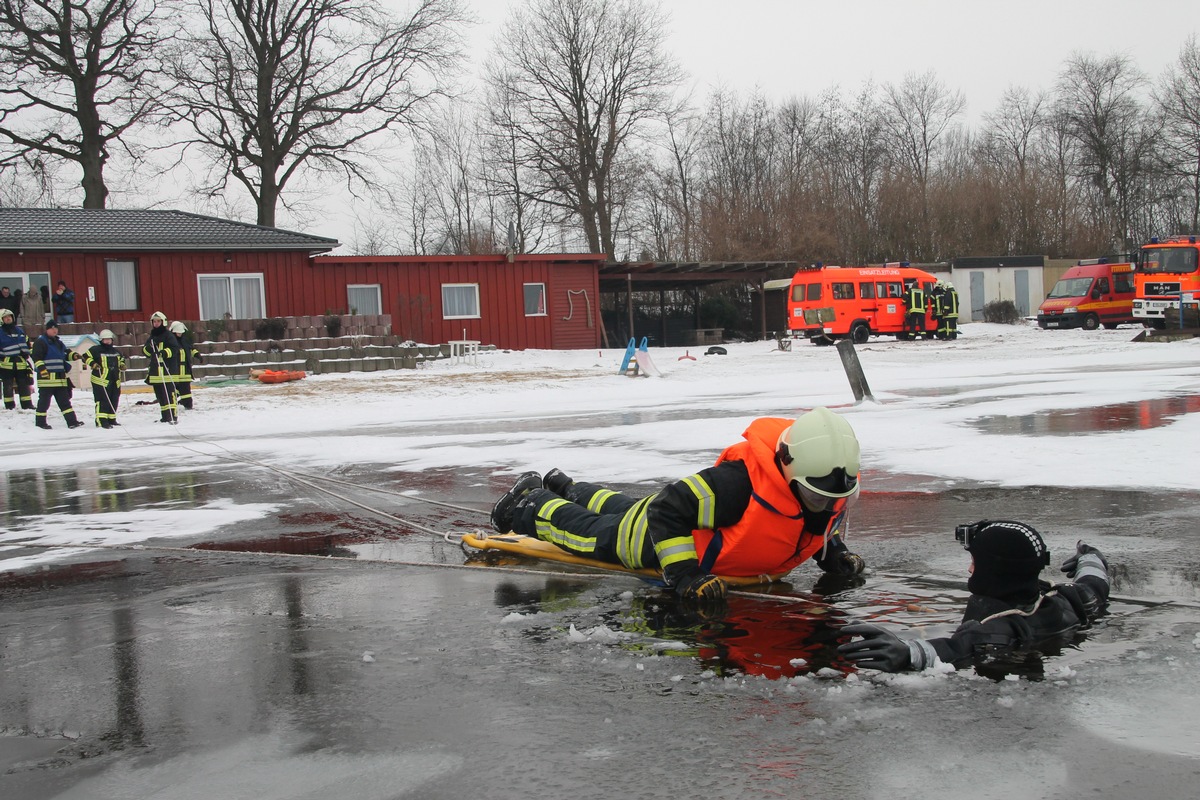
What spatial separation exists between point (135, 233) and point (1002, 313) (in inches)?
1387

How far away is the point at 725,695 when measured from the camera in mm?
4117

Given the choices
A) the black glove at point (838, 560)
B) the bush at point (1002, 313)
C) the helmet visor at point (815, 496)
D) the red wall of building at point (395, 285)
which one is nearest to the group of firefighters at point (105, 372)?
the red wall of building at point (395, 285)

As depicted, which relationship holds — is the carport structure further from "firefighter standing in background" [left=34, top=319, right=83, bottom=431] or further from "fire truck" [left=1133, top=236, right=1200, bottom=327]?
"firefighter standing in background" [left=34, top=319, right=83, bottom=431]

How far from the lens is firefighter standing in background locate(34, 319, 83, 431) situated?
59.0 feet

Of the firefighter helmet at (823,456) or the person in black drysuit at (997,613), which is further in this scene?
the firefighter helmet at (823,456)

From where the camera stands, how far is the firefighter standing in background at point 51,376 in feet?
59.0

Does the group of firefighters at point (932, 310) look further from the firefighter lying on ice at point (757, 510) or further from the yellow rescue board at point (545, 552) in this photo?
the firefighter lying on ice at point (757, 510)

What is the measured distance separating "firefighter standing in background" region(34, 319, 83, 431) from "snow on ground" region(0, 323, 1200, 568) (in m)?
0.31

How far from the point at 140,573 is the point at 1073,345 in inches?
1225

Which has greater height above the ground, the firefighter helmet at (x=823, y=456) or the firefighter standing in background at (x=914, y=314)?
the firefighter standing in background at (x=914, y=314)

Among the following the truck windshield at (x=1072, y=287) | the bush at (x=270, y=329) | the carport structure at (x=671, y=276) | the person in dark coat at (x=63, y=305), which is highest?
the carport structure at (x=671, y=276)

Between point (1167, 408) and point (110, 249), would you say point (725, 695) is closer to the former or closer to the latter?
point (1167, 408)

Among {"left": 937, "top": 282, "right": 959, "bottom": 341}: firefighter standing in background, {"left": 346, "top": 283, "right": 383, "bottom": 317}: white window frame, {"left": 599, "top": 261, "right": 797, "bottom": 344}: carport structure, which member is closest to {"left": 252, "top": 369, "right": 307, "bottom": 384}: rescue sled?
{"left": 346, "top": 283, "right": 383, "bottom": 317}: white window frame

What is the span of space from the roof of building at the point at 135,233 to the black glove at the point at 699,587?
28.7 m
